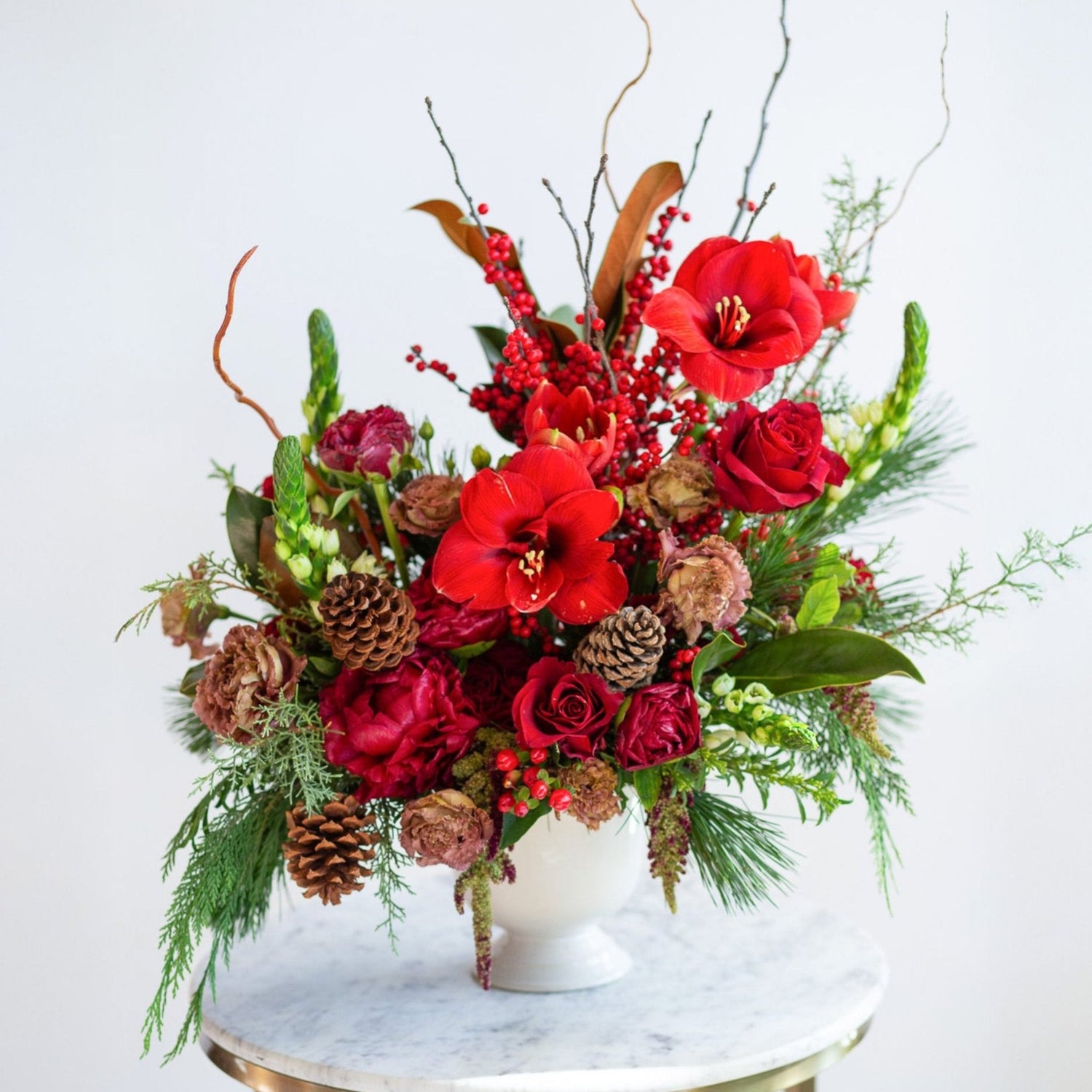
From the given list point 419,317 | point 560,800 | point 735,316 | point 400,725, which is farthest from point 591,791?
point 419,317

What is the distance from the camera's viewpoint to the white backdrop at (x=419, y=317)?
5.06 ft

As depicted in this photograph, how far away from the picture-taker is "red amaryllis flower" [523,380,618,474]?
85 cm

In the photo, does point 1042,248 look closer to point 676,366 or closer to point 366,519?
point 676,366

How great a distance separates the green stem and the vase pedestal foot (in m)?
0.32

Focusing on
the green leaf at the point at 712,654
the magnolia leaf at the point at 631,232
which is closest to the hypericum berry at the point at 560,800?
the green leaf at the point at 712,654

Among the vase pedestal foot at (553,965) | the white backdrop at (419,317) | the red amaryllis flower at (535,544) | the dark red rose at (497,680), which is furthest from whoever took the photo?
the white backdrop at (419,317)

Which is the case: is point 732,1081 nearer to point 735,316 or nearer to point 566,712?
A: point 566,712

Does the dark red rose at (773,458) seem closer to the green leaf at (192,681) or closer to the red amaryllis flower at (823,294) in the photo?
the red amaryllis flower at (823,294)

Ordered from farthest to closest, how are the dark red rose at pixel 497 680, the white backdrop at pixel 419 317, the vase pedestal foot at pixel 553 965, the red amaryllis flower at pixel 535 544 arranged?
the white backdrop at pixel 419 317
the vase pedestal foot at pixel 553 965
the dark red rose at pixel 497 680
the red amaryllis flower at pixel 535 544

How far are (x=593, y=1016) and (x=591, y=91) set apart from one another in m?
1.19

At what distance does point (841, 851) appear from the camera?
171 cm

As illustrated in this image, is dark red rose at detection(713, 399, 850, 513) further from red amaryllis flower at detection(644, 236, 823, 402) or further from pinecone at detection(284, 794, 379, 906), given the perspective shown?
pinecone at detection(284, 794, 379, 906)

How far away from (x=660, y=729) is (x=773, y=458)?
20cm

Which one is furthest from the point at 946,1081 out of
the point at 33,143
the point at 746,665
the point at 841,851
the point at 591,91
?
the point at 33,143
